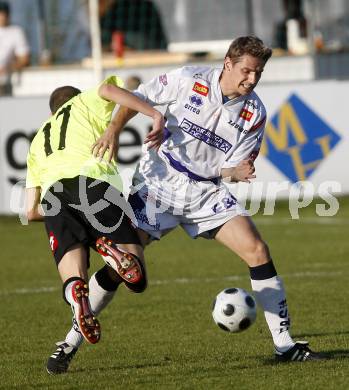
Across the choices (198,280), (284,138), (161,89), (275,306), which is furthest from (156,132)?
(284,138)

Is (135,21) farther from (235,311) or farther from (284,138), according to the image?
(235,311)

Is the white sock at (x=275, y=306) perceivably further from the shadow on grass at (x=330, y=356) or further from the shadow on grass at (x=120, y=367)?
the shadow on grass at (x=120, y=367)

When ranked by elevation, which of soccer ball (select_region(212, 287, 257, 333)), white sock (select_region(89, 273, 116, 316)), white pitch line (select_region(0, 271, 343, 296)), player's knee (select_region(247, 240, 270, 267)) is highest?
player's knee (select_region(247, 240, 270, 267))

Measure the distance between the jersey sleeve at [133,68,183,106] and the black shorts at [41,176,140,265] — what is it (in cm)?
64

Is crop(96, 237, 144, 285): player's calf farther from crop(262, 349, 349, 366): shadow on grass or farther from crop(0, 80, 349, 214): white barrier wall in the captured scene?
crop(0, 80, 349, 214): white barrier wall

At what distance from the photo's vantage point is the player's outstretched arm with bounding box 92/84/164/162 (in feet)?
22.5

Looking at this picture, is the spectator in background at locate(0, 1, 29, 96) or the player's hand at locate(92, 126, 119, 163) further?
the spectator in background at locate(0, 1, 29, 96)

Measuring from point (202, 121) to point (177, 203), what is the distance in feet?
1.89

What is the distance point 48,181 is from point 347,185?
38.3 ft

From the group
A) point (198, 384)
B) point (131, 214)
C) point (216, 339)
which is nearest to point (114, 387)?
point (198, 384)

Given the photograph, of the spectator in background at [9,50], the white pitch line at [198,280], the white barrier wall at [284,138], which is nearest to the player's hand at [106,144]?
the white pitch line at [198,280]

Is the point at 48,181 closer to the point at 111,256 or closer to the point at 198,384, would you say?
the point at 111,256

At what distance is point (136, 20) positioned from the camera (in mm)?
22438

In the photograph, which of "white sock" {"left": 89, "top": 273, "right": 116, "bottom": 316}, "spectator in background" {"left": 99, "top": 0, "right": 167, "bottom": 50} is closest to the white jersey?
"white sock" {"left": 89, "top": 273, "right": 116, "bottom": 316}
